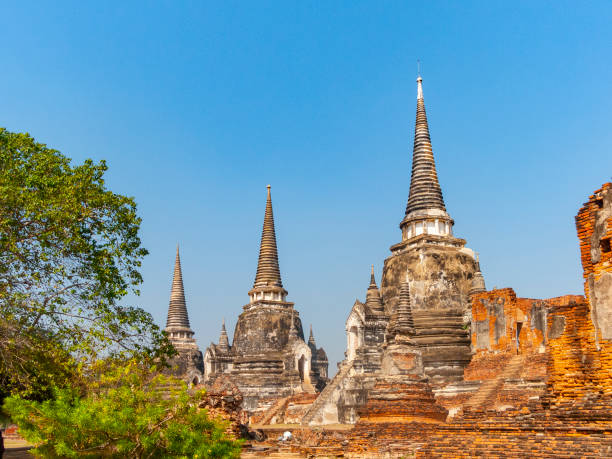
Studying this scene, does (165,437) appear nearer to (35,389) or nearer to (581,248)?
(35,389)

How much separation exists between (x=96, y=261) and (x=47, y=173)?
2031mm

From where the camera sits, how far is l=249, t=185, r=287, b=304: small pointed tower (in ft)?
143

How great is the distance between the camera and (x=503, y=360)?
24797 mm

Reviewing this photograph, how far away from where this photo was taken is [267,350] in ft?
136

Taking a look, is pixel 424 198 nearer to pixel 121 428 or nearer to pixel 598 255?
pixel 598 255

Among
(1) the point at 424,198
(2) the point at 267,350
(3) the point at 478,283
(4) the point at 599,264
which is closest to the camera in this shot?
(4) the point at 599,264

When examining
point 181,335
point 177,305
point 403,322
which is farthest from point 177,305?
point 403,322

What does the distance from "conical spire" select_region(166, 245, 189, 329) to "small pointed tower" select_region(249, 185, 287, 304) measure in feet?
35.6

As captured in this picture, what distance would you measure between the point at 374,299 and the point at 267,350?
10.9 meters

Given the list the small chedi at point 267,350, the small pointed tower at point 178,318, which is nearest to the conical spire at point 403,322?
the small chedi at point 267,350

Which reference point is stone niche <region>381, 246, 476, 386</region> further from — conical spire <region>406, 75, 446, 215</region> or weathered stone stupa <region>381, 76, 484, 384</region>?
conical spire <region>406, 75, 446, 215</region>

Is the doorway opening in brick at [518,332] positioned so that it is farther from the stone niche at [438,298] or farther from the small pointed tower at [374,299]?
the small pointed tower at [374,299]

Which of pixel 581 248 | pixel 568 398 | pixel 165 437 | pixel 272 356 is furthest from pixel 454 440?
pixel 272 356

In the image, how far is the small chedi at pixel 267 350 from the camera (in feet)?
128
